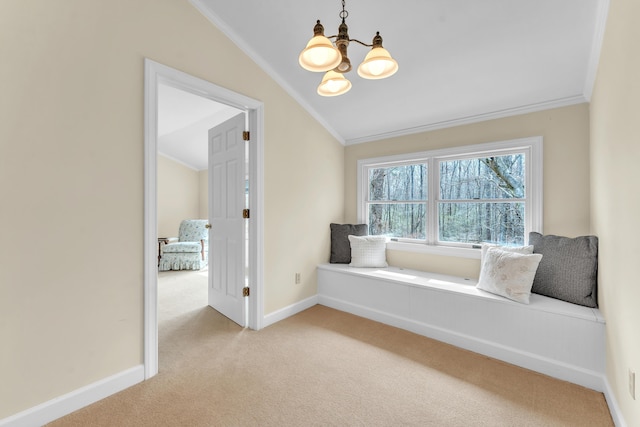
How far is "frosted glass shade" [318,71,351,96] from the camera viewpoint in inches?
64.5

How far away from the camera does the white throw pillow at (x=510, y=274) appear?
6.77ft

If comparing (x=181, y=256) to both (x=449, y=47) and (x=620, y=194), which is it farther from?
(x=620, y=194)

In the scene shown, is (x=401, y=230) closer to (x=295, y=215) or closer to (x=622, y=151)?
(x=295, y=215)

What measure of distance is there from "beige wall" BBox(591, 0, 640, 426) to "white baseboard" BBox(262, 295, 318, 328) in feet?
7.90

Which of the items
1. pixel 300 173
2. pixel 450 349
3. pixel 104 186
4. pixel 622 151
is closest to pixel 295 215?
pixel 300 173

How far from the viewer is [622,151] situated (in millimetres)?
1344

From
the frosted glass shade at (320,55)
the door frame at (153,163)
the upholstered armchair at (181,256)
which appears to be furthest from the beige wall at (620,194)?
the upholstered armchair at (181,256)

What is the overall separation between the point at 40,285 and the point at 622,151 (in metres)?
3.07

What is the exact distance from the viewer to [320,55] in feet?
4.34

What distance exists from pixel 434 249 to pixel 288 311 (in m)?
1.71

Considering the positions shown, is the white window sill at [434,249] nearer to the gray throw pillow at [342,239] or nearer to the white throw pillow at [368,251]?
the white throw pillow at [368,251]

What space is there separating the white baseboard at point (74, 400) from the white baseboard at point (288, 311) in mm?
1091

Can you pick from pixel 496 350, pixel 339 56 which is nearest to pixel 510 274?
pixel 496 350

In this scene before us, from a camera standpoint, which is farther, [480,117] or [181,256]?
[181,256]
